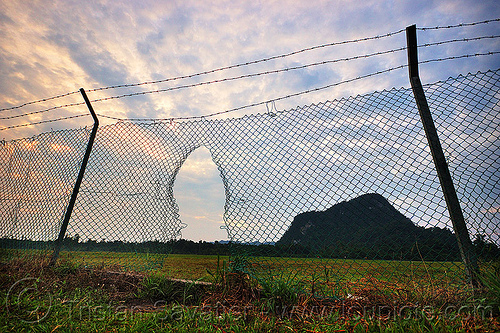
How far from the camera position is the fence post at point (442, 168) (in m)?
2.61

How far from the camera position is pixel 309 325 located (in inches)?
84.0

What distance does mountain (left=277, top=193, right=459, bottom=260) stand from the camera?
2.74m

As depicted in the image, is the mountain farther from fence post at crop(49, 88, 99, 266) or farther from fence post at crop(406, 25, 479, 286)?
fence post at crop(49, 88, 99, 266)

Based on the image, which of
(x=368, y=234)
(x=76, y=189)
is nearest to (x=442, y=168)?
(x=368, y=234)

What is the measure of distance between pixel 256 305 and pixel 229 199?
3.98 ft

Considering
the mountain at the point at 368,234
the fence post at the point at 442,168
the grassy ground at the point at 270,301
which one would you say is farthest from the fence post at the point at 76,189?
the fence post at the point at 442,168

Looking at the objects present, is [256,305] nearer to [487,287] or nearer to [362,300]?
[362,300]

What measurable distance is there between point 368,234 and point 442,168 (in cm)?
100

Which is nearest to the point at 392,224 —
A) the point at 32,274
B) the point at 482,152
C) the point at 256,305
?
the point at 482,152

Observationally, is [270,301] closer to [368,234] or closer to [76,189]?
[368,234]

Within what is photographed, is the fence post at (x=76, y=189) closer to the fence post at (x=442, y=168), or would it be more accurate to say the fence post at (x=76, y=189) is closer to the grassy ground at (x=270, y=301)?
the grassy ground at (x=270, y=301)

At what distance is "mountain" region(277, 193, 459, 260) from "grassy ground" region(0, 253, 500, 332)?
0.14 metres

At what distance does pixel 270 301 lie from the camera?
8.80 feet

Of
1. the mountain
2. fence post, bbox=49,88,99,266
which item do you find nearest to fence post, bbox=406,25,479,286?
the mountain
